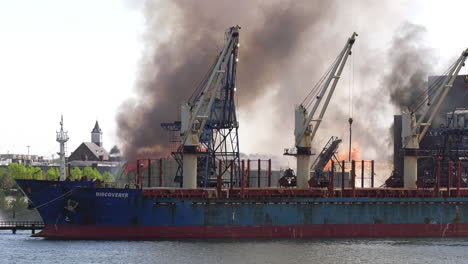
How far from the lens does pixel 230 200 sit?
8750 cm

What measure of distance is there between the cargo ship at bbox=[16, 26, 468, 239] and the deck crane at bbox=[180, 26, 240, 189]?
0.30 feet

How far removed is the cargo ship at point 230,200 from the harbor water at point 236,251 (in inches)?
76.2

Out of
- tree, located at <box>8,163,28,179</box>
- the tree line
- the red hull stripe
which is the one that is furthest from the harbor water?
the tree line

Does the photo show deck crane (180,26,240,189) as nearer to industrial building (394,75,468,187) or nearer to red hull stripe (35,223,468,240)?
red hull stripe (35,223,468,240)

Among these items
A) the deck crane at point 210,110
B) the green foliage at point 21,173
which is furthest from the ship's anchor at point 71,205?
the green foliage at point 21,173

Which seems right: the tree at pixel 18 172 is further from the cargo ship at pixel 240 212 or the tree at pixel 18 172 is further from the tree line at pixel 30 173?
the cargo ship at pixel 240 212

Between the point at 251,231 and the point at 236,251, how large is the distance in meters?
8.70

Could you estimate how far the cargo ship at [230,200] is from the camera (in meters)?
85.3

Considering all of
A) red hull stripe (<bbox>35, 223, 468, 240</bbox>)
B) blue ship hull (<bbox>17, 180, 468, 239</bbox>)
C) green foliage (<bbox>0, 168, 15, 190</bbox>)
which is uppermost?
green foliage (<bbox>0, 168, 15, 190</bbox>)

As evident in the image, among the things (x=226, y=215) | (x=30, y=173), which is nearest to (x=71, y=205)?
(x=226, y=215)

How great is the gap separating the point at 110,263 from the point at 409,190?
110 feet

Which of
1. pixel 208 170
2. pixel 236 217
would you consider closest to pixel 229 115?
pixel 208 170

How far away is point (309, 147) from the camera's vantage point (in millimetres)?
94875

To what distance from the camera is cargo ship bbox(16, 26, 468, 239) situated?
85.3m
